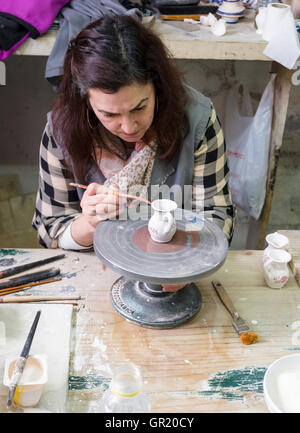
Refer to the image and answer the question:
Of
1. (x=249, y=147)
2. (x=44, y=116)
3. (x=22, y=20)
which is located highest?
(x=22, y=20)

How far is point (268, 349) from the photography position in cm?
121

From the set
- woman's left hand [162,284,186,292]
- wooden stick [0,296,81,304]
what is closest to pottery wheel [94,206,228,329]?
woman's left hand [162,284,186,292]

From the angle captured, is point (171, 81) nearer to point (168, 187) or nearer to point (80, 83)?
point (80, 83)

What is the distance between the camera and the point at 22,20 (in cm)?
194

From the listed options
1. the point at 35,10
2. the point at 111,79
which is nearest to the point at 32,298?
the point at 111,79

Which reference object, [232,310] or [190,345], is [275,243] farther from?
[190,345]

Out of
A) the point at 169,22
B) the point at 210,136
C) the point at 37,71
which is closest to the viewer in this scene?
the point at 210,136

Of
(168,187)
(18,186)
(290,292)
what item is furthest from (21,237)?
(290,292)

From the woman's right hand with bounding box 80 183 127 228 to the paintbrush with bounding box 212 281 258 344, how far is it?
15.8 inches

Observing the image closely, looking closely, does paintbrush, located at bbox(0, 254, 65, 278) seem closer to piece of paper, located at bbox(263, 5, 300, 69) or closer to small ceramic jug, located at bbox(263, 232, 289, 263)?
small ceramic jug, located at bbox(263, 232, 289, 263)

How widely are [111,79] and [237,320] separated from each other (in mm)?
796

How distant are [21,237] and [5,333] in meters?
1.96

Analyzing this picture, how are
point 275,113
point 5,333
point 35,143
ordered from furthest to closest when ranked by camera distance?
point 35,143
point 275,113
point 5,333

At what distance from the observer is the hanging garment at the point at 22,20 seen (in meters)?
1.94
